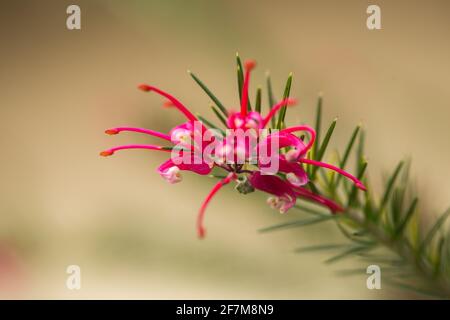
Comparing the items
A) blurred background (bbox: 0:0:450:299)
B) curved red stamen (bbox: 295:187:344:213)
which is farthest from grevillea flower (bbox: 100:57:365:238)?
blurred background (bbox: 0:0:450:299)

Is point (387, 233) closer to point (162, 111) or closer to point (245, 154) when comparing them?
point (245, 154)

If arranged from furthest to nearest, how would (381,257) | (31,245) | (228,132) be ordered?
(31,245), (381,257), (228,132)

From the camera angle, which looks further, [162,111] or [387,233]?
[162,111]

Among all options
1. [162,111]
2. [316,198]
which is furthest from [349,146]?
[162,111]

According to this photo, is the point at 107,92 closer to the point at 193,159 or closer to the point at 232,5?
the point at 232,5

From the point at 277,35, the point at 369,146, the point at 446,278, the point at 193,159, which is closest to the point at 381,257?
the point at 446,278

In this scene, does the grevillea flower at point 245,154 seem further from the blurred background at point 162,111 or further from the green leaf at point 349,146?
the blurred background at point 162,111

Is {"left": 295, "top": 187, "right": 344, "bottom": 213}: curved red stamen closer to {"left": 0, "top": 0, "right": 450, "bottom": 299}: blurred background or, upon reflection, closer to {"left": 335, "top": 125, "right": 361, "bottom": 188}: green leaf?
{"left": 335, "top": 125, "right": 361, "bottom": 188}: green leaf
